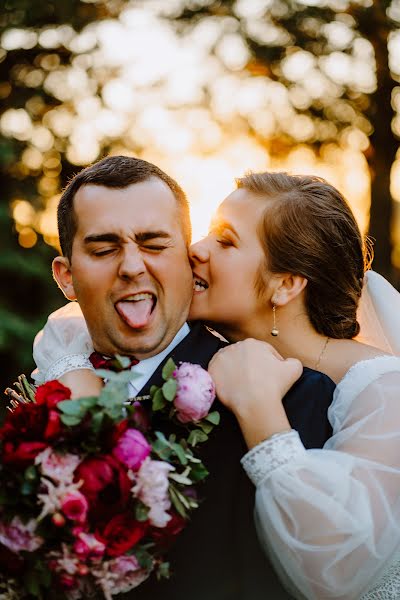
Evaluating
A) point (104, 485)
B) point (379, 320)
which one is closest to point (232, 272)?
point (379, 320)

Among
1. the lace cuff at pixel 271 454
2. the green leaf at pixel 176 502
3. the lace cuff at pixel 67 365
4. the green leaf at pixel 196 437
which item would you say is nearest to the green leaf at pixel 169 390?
the green leaf at pixel 196 437

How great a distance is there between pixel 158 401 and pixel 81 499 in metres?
0.50

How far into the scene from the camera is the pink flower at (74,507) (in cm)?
230

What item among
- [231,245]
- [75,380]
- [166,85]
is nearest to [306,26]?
[166,85]

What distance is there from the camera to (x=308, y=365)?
143 inches

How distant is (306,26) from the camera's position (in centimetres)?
1046

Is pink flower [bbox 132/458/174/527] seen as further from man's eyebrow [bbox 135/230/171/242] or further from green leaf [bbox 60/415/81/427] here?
man's eyebrow [bbox 135/230/171/242]

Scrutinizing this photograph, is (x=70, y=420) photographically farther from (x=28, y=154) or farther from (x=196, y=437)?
(x=28, y=154)

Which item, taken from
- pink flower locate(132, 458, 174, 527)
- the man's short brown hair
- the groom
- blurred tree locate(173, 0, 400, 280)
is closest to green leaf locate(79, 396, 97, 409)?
pink flower locate(132, 458, 174, 527)

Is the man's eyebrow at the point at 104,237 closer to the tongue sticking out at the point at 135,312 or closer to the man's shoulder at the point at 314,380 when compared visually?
the tongue sticking out at the point at 135,312

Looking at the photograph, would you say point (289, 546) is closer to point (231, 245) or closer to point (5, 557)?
point (5, 557)

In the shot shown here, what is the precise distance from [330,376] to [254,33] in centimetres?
798

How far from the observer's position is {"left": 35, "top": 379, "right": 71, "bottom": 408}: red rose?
8.23ft

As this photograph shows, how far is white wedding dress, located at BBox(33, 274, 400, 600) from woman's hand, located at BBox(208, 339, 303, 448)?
7 centimetres
